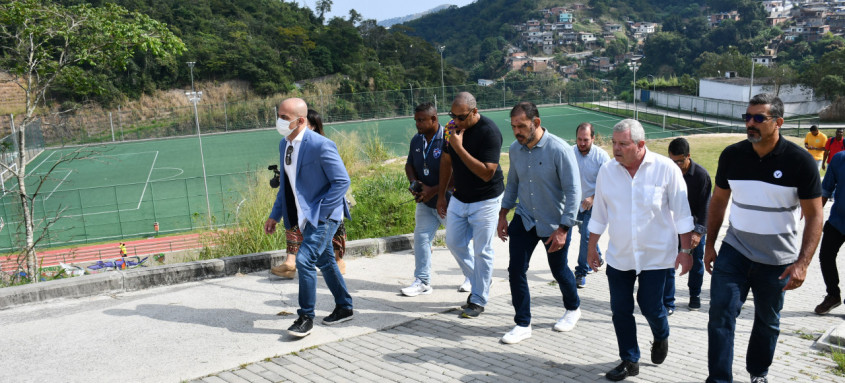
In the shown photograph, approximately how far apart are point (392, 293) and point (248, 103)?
51820 mm

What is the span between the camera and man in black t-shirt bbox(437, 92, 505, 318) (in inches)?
214

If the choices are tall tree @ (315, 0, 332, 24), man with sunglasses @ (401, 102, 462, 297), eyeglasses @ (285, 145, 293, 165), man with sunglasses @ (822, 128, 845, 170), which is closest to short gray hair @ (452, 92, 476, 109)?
man with sunglasses @ (401, 102, 462, 297)

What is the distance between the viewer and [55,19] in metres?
12.0

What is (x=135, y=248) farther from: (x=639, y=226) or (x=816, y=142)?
(x=639, y=226)

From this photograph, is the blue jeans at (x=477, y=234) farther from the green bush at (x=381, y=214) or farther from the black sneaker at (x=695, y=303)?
the green bush at (x=381, y=214)

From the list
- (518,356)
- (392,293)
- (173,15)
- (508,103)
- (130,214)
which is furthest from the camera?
(173,15)

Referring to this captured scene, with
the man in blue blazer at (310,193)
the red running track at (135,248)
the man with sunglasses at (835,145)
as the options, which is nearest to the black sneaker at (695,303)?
the man in blue blazer at (310,193)

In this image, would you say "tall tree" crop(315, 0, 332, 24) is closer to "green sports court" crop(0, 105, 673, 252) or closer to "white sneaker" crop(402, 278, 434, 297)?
"green sports court" crop(0, 105, 673, 252)

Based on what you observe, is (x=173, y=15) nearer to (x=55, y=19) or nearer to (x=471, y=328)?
(x=55, y=19)

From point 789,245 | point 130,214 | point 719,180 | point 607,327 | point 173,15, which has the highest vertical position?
point 173,15

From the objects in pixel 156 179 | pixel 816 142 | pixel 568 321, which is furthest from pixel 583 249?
pixel 156 179

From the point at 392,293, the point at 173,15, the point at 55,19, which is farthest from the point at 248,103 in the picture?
the point at 392,293

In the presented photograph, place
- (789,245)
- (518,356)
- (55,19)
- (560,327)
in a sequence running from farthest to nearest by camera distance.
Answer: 1. (55,19)
2. (560,327)
3. (518,356)
4. (789,245)

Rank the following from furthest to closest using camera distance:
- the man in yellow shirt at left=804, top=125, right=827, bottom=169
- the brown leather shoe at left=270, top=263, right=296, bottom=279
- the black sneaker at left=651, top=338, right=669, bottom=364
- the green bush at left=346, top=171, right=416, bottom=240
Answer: the man in yellow shirt at left=804, top=125, right=827, bottom=169 → the green bush at left=346, top=171, right=416, bottom=240 → the brown leather shoe at left=270, top=263, right=296, bottom=279 → the black sneaker at left=651, top=338, right=669, bottom=364
